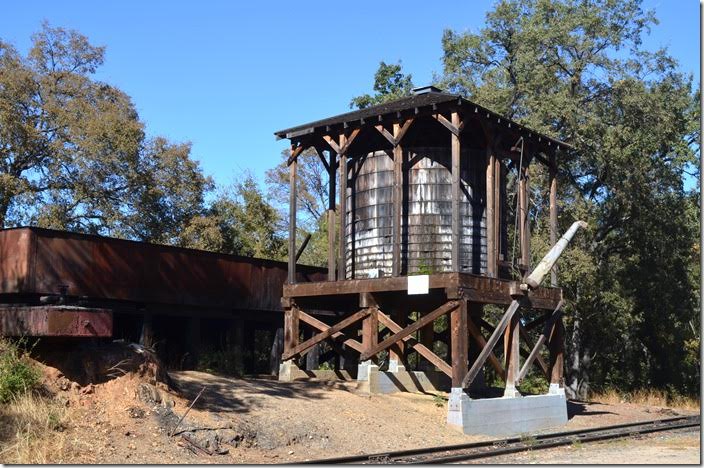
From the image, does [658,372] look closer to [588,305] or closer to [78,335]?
[588,305]

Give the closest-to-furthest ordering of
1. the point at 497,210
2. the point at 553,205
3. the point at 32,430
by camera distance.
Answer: the point at 32,430
the point at 497,210
the point at 553,205

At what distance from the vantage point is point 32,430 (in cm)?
1222

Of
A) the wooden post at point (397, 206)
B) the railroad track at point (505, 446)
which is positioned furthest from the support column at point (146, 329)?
the railroad track at point (505, 446)

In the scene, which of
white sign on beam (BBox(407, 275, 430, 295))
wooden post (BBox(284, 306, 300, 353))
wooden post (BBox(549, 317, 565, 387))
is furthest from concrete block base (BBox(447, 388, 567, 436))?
wooden post (BBox(284, 306, 300, 353))

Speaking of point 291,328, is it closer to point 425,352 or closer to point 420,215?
point 425,352

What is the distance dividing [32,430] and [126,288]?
8605 mm

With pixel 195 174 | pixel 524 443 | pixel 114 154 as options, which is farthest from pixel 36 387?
pixel 195 174

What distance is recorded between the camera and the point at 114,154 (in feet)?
115

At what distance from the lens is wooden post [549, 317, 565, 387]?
23216 mm

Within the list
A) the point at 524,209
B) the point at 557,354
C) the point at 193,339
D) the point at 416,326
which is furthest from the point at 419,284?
the point at 193,339

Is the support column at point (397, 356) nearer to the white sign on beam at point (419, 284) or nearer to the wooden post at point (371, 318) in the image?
the wooden post at point (371, 318)

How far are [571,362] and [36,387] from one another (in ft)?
85.3

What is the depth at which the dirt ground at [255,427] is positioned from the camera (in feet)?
42.1

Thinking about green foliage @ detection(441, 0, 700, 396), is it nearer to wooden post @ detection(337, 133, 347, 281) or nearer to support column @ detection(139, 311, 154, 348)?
wooden post @ detection(337, 133, 347, 281)
